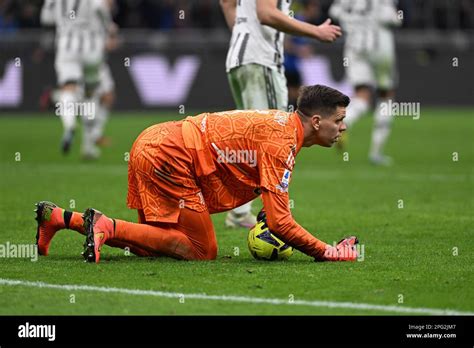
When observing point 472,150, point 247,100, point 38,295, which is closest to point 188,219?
point 38,295

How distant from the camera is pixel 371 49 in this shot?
59.3 ft

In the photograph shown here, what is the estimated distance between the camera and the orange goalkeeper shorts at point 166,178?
823 cm

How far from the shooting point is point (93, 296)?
6.95 meters

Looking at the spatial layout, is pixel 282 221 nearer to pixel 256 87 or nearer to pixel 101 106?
pixel 256 87

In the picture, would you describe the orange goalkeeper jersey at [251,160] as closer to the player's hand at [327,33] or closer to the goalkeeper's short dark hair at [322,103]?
the goalkeeper's short dark hair at [322,103]

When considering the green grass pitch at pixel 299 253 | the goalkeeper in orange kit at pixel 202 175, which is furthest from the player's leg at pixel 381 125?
the goalkeeper in orange kit at pixel 202 175

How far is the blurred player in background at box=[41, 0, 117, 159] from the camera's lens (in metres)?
18.2

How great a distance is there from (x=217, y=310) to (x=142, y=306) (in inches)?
17.5

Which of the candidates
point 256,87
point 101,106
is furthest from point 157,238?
point 101,106

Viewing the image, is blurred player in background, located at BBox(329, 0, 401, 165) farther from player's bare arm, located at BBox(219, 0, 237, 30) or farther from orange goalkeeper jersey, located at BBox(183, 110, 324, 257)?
orange goalkeeper jersey, located at BBox(183, 110, 324, 257)

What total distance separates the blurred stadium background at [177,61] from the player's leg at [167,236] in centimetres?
1704

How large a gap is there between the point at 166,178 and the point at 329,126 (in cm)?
120

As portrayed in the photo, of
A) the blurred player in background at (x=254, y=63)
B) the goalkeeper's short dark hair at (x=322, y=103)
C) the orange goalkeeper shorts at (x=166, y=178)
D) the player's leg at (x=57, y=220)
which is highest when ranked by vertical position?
the blurred player in background at (x=254, y=63)

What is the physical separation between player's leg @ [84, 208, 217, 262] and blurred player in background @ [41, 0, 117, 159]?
10.0 meters
